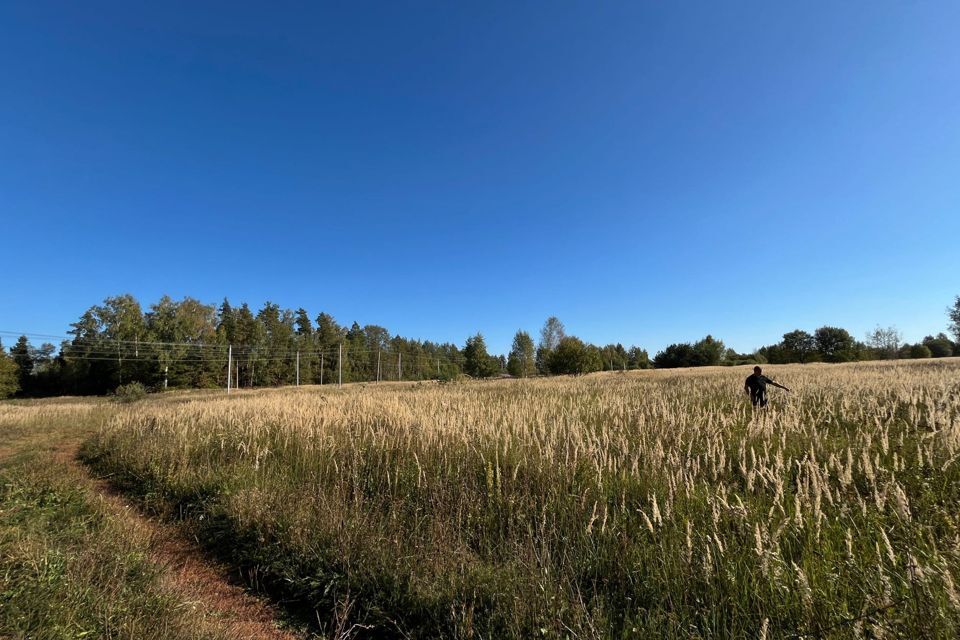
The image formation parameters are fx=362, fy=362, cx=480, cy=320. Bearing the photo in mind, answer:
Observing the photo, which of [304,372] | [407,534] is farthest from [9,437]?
[304,372]

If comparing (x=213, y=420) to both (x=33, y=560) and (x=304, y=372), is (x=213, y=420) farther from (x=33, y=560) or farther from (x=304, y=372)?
(x=304, y=372)

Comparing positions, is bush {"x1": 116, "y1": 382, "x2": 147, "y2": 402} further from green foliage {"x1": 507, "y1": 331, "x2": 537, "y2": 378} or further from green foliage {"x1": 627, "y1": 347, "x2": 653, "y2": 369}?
green foliage {"x1": 627, "y1": 347, "x2": 653, "y2": 369}

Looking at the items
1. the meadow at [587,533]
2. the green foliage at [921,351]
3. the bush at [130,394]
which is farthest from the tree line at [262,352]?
the meadow at [587,533]

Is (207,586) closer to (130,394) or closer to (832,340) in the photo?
(130,394)

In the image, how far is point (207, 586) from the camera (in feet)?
10.8

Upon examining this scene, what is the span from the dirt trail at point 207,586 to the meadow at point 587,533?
0.17 meters

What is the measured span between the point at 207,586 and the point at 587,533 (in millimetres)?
3431

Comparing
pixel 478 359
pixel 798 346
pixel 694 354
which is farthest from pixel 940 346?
pixel 478 359

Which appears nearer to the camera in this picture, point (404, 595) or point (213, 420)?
point (404, 595)

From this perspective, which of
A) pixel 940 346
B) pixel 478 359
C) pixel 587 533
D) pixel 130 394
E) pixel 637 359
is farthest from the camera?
pixel 637 359

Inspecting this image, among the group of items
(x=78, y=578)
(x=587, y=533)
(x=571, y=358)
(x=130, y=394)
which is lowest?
(x=130, y=394)

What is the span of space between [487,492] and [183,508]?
430cm

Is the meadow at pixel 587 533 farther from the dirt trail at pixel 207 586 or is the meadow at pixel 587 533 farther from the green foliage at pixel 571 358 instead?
the green foliage at pixel 571 358

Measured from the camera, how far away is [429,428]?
18.5ft
